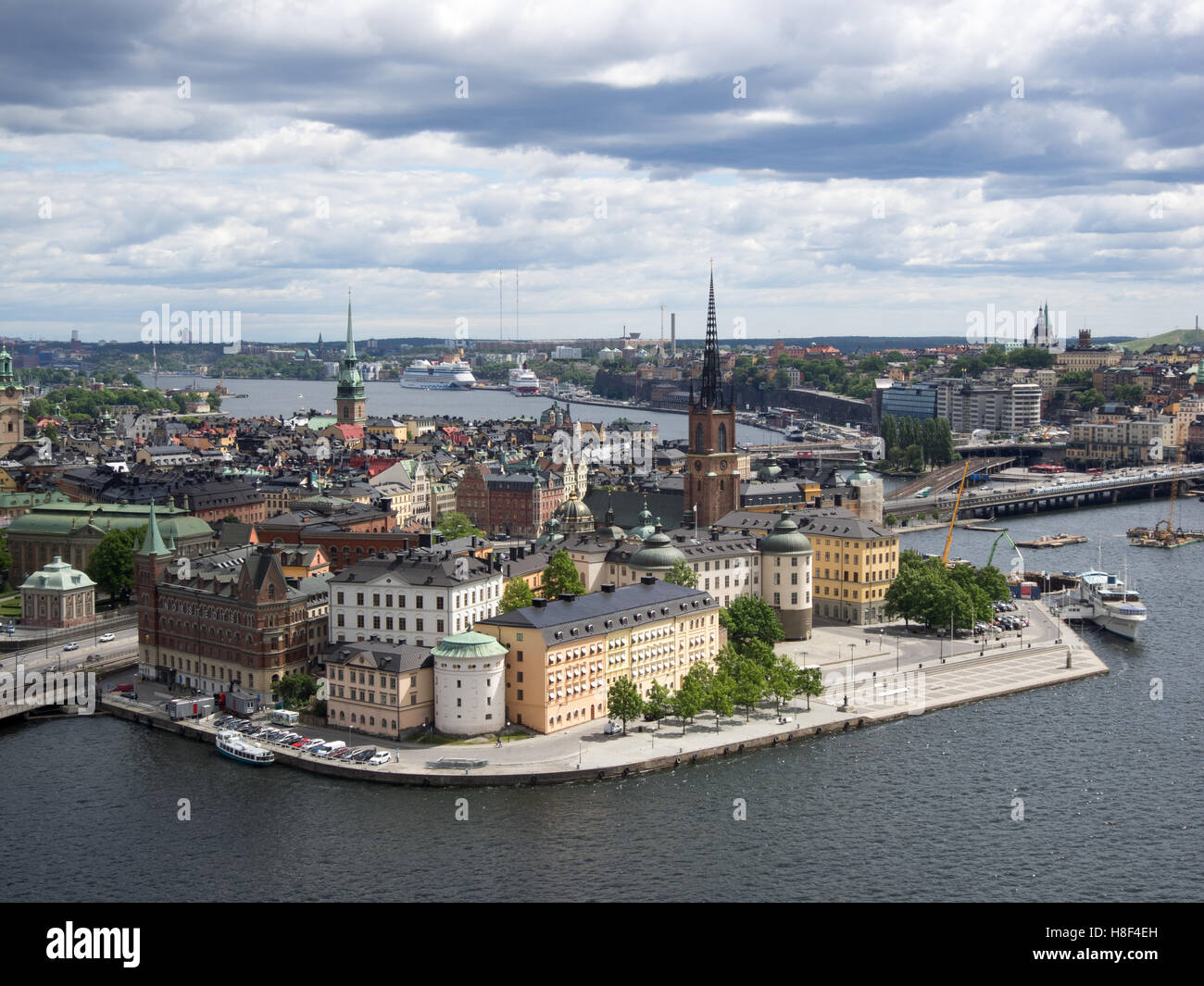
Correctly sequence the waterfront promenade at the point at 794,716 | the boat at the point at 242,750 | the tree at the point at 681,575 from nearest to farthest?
the waterfront promenade at the point at 794,716, the boat at the point at 242,750, the tree at the point at 681,575

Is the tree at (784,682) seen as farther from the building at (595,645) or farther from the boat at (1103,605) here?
the boat at (1103,605)

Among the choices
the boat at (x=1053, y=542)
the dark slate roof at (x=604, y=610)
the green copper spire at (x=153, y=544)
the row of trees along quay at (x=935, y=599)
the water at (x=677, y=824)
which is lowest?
the water at (x=677, y=824)

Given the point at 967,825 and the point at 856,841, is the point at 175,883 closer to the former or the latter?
the point at 856,841

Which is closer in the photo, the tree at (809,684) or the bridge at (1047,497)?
the tree at (809,684)

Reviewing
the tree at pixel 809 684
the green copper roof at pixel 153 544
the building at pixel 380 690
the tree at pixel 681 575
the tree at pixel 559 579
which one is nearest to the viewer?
the building at pixel 380 690

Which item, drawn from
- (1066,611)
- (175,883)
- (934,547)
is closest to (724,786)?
(175,883)

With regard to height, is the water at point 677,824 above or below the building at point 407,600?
below

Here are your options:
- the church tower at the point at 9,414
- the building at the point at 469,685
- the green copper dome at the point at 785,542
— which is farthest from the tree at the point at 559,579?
the church tower at the point at 9,414
